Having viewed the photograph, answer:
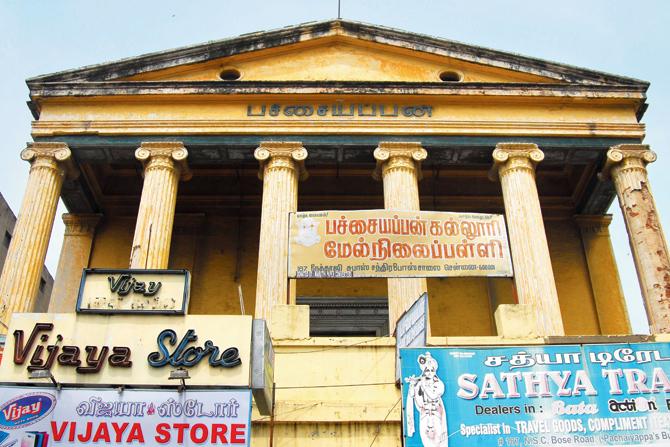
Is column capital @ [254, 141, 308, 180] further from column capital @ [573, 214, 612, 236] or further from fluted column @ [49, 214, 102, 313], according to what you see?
column capital @ [573, 214, 612, 236]

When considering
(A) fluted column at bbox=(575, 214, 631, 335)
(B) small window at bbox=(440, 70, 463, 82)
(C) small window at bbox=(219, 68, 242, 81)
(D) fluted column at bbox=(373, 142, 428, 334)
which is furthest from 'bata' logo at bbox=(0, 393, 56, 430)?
(A) fluted column at bbox=(575, 214, 631, 335)

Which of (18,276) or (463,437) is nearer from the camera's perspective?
(463,437)

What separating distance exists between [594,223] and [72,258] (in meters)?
16.4

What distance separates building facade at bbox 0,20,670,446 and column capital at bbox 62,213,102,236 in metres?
0.05

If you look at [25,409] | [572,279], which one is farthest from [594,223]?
[25,409]

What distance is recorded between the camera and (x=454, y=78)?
66.9 ft

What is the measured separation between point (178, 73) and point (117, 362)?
1095 centimetres

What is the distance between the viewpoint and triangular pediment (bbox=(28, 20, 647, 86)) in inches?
777

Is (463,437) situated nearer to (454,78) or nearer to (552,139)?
(552,139)

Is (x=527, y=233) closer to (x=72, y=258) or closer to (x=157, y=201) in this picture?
(x=157, y=201)

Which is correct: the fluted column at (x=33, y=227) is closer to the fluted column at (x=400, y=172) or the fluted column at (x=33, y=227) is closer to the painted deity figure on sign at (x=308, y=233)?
the painted deity figure on sign at (x=308, y=233)

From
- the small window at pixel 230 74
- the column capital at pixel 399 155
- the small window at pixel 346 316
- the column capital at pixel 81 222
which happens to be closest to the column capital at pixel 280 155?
the column capital at pixel 399 155

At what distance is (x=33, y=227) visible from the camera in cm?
1736

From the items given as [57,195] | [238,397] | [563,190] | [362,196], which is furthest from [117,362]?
[563,190]
